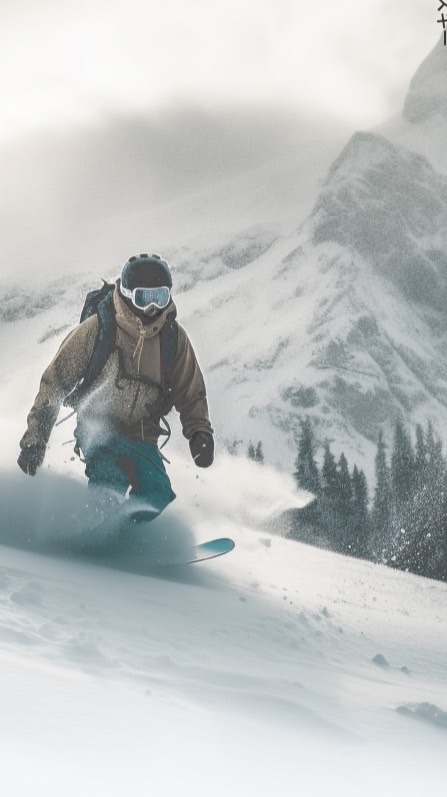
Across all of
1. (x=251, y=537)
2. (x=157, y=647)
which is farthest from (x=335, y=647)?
(x=251, y=537)

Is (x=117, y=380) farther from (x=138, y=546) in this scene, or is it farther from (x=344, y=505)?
(x=344, y=505)

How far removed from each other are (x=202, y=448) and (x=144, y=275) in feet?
5.69

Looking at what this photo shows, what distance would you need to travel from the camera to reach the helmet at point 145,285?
26.1 feet

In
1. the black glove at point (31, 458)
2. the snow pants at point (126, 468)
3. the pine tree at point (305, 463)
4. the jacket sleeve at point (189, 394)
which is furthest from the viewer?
Answer: the pine tree at point (305, 463)

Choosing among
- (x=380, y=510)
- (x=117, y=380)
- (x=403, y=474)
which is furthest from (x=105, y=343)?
(x=403, y=474)

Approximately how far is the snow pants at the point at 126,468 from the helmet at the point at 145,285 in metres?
1.28

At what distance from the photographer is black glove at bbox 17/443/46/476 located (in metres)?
7.86

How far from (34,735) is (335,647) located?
3.84 meters

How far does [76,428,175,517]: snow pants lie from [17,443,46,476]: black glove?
600mm

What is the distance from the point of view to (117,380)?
27.0 feet

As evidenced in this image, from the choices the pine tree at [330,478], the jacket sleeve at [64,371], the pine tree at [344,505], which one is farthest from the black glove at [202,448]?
the pine tree at [344,505]

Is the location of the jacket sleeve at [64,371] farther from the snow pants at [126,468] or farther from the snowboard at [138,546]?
the snowboard at [138,546]

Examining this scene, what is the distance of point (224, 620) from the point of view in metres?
6.04

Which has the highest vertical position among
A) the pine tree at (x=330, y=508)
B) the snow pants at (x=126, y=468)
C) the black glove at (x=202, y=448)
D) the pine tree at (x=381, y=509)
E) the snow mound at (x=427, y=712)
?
the snow mound at (x=427, y=712)
